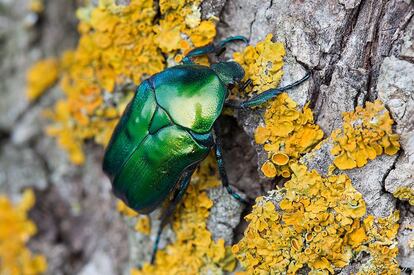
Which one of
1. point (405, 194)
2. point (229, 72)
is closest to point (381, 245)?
point (405, 194)

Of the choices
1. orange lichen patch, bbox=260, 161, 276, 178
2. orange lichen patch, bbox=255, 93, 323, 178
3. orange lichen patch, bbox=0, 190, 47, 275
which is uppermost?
orange lichen patch, bbox=255, 93, 323, 178

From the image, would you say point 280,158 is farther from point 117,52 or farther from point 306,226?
point 117,52

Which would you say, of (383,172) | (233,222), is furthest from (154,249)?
(383,172)

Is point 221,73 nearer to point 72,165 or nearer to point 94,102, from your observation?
point 94,102

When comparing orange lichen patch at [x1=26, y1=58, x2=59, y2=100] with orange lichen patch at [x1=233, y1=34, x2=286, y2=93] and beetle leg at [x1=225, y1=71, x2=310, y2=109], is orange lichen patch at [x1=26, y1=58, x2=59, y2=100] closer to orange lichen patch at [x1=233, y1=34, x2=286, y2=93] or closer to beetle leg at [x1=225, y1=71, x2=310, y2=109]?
orange lichen patch at [x1=233, y1=34, x2=286, y2=93]

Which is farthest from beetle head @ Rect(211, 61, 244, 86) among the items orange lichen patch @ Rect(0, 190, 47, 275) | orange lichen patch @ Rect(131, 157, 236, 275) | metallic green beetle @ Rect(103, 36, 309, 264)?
orange lichen patch @ Rect(0, 190, 47, 275)

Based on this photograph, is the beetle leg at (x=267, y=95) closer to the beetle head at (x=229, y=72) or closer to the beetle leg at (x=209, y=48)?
the beetle head at (x=229, y=72)
